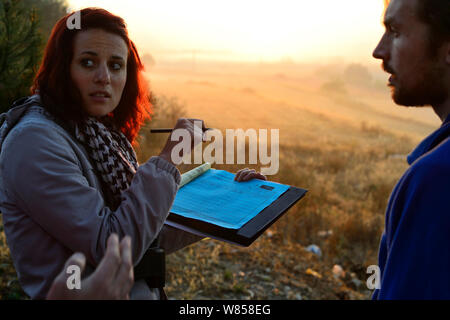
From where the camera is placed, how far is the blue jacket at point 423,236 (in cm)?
104

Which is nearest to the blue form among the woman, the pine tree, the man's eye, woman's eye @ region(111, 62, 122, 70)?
the woman

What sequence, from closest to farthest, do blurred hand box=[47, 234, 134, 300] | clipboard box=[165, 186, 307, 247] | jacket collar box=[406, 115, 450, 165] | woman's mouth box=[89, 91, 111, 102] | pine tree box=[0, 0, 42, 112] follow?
blurred hand box=[47, 234, 134, 300], jacket collar box=[406, 115, 450, 165], clipboard box=[165, 186, 307, 247], woman's mouth box=[89, 91, 111, 102], pine tree box=[0, 0, 42, 112]

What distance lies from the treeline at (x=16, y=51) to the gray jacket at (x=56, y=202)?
7.73ft

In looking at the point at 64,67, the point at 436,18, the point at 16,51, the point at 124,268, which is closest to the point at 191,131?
the point at 64,67

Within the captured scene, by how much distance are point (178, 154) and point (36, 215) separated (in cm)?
57

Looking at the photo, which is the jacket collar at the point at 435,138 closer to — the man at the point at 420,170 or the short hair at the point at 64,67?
the man at the point at 420,170

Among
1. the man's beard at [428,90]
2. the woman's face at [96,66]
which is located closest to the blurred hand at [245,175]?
the woman's face at [96,66]

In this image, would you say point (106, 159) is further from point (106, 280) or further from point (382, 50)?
point (382, 50)

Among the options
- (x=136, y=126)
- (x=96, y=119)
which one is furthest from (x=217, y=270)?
(x=96, y=119)

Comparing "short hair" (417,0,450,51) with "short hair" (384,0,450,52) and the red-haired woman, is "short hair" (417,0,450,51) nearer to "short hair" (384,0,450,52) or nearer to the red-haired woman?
"short hair" (384,0,450,52)

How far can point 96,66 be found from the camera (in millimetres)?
1623

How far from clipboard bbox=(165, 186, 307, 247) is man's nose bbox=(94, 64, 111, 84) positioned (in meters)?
0.66

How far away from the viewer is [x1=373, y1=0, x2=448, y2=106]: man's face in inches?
54.8

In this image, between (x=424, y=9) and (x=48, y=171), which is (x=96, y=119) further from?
(x=424, y=9)
